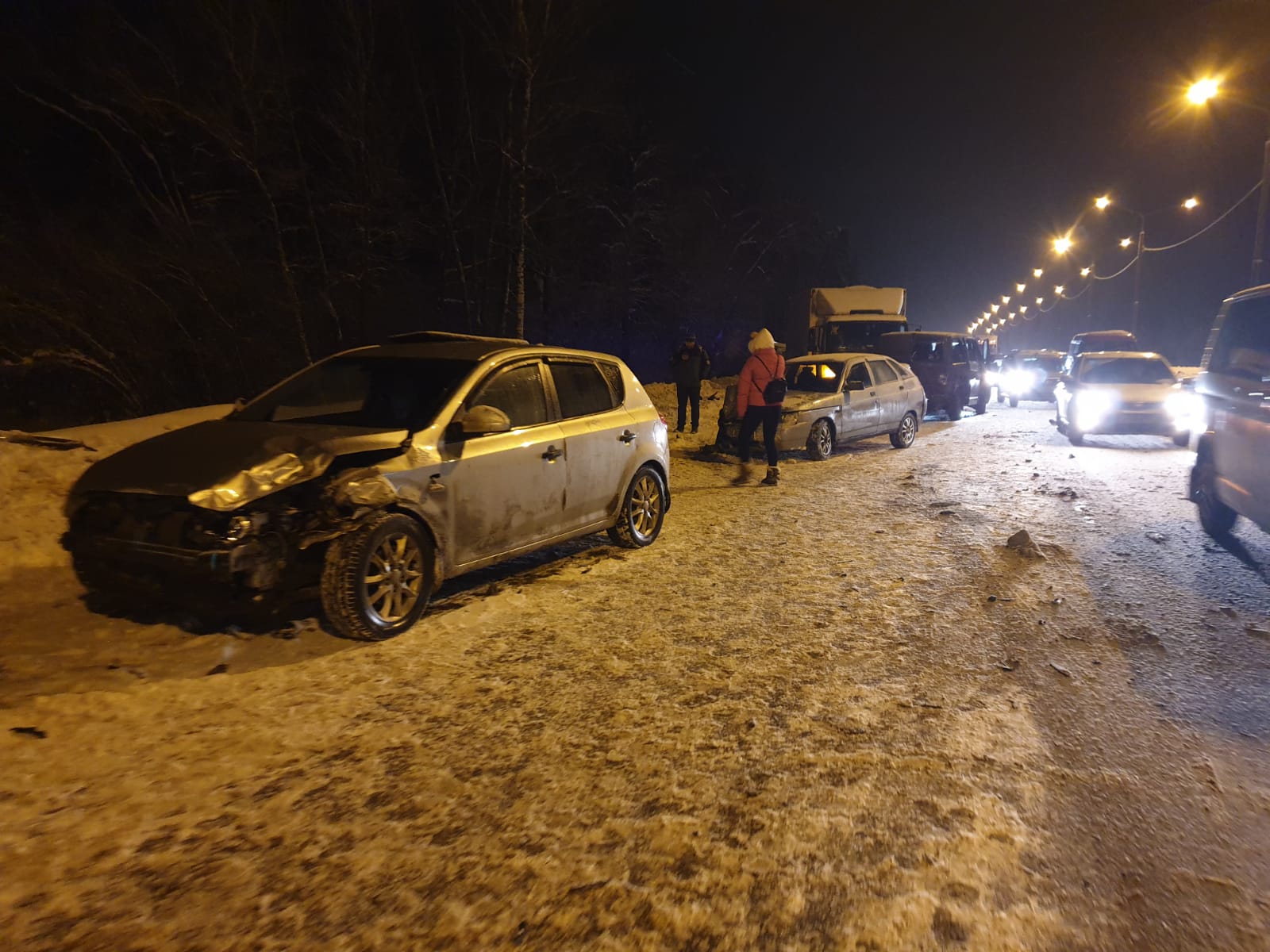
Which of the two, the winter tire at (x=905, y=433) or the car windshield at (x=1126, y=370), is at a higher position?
the car windshield at (x=1126, y=370)

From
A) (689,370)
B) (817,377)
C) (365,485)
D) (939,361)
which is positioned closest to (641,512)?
(365,485)

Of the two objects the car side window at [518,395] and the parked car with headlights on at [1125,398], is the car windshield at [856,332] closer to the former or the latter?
the parked car with headlights on at [1125,398]

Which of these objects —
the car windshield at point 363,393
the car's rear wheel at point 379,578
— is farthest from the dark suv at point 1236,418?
the car's rear wheel at point 379,578

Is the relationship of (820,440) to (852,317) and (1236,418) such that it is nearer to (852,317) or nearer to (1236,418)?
(1236,418)

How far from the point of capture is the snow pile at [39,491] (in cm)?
531

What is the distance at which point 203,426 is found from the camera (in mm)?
5148

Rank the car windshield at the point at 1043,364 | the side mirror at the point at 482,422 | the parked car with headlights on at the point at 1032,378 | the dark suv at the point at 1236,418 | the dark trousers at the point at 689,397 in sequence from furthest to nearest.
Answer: the car windshield at the point at 1043,364
the parked car with headlights on at the point at 1032,378
the dark trousers at the point at 689,397
the dark suv at the point at 1236,418
the side mirror at the point at 482,422

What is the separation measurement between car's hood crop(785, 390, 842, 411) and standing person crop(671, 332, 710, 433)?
235 cm

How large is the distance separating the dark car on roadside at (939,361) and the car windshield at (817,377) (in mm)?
5135

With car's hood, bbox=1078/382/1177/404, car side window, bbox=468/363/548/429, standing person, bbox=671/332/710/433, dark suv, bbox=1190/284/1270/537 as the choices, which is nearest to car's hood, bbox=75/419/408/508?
car side window, bbox=468/363/548/429

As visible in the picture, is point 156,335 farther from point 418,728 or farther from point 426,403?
point 418,728

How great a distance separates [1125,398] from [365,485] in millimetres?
13528

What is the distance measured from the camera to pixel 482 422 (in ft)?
16.1

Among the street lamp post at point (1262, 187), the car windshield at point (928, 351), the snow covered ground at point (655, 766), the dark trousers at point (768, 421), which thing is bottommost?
the snow covered ground at point (655, 766)
